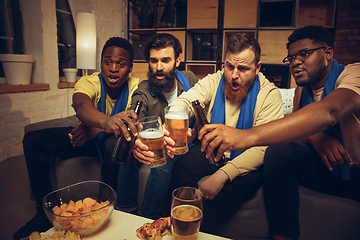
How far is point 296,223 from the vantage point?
1.14 metres

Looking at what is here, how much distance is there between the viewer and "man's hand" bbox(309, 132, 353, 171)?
1.14 meters

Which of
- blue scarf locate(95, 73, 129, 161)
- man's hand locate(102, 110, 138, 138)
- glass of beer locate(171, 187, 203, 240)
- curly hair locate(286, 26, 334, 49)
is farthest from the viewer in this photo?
blue scarf locate(95, 73, 129, 161)

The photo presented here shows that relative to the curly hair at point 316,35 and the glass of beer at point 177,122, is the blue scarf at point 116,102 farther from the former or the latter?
the curly hair at point 316,35

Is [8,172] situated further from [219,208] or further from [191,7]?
[191,7]

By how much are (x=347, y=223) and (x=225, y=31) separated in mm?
3040

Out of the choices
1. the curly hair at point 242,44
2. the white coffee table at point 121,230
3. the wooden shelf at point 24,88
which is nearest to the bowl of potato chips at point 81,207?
the white coffee table at point 121,230

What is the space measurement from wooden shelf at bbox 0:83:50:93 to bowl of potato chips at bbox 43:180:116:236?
2.26 meters

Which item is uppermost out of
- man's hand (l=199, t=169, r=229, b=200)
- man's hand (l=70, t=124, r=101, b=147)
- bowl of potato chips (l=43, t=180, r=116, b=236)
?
man's hand (l=70, t=124, r=101, b=147)

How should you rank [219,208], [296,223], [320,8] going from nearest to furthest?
1. [296,223]
2. [219,208]
3. [320,8]

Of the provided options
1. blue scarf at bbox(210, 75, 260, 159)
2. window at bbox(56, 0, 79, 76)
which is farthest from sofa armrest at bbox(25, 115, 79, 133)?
window at bbox(56, 0, 79, 76)

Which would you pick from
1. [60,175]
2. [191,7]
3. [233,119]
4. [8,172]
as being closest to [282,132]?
[233,119]

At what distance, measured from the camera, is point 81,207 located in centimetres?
84

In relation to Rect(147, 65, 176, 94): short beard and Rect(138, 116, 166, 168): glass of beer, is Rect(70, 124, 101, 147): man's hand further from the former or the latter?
Rect(138, 116, 166, 168): glass of beer

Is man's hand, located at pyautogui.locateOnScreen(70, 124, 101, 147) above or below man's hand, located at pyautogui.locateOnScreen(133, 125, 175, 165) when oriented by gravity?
below
